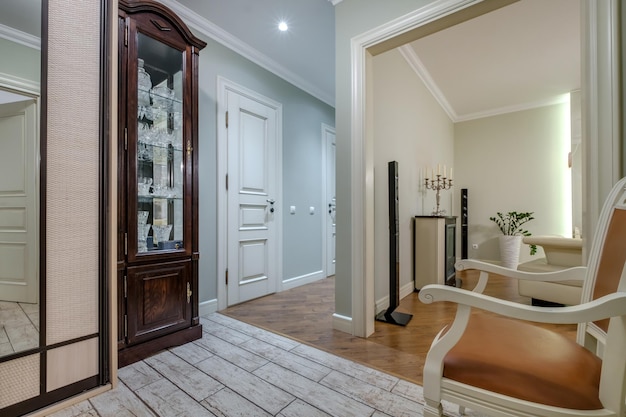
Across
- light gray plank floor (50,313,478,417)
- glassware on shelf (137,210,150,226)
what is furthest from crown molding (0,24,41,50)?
light gray plank floor (50,313,478,417)

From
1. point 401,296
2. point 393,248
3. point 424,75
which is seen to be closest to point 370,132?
point 393,248

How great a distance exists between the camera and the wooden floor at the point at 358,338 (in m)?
1.70

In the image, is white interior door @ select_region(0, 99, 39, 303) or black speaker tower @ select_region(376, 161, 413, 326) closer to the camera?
white interior door @ select_region(0, 99, 39, 303)

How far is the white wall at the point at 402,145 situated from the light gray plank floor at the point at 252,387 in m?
1.12

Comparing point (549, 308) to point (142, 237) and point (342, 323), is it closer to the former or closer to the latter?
point (342, 323)

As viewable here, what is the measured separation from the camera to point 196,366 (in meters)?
1.60

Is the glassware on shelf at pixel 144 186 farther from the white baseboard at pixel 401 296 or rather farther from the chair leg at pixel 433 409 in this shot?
the white baseboard at pixel 401 296

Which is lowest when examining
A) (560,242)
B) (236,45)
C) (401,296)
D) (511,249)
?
(401,296)

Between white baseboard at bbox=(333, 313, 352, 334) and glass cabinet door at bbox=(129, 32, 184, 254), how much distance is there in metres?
1.25

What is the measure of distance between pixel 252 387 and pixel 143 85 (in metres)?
2.00

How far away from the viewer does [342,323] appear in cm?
208

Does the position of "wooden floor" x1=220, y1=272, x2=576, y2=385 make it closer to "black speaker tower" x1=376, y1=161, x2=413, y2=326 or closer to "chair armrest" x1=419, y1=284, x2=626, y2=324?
"black speaker tower" x1=376, y1=161, x2=413, y2=326

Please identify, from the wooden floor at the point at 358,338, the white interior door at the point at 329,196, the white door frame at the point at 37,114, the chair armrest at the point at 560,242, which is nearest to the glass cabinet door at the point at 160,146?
the white door frame at the point at 37,114

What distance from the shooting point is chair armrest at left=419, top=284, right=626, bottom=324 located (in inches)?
24.6
